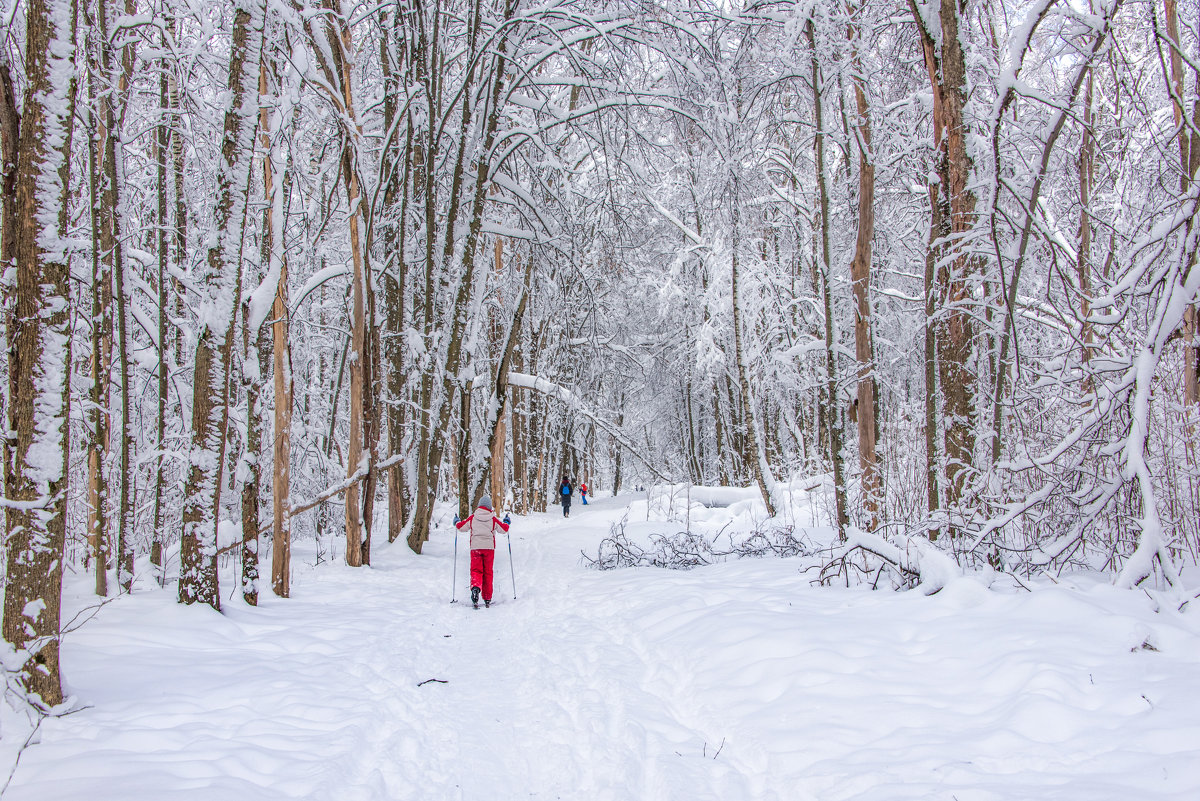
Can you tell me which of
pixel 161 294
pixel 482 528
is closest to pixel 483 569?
pixel 482 528

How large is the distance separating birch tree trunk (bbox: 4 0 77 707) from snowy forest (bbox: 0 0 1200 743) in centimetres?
1

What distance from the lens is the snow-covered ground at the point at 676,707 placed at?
2.57 m

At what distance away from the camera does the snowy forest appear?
3373mm

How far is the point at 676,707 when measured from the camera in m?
3.94

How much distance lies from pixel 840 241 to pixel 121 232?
14.4 meters

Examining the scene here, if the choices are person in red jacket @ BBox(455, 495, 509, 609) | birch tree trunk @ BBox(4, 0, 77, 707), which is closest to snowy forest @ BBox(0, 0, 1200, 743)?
birch tree trunk @ BBox(4, 0, 77, 707)

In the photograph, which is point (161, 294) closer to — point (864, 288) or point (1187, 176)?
point (1187, 176)

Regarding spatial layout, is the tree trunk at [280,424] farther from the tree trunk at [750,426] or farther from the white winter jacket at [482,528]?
the tree trunk at [750,426]

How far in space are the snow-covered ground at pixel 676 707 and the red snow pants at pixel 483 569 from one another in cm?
223

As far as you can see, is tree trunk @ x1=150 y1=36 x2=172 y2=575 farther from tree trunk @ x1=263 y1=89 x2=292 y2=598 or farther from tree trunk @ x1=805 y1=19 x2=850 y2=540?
tree trunk @ x1=805 y1=19 x2=850 y2=540

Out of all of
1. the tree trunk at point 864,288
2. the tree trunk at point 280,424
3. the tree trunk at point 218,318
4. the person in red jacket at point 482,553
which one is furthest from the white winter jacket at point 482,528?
the tree trunk at point 864,288

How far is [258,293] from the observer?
599 cm

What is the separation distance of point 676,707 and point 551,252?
10193mm

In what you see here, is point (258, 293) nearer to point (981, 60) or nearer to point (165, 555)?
point (165, 555)
